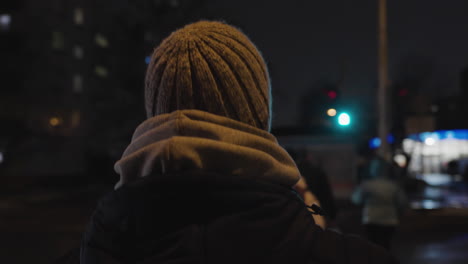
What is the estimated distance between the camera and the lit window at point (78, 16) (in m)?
36.9

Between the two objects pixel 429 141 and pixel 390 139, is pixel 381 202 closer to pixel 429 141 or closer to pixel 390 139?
pixel 390 139

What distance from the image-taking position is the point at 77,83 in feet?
120

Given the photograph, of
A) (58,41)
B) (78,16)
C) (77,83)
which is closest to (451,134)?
(77,83)

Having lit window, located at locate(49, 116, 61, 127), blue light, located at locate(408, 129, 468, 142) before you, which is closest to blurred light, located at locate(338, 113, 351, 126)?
lit window, located at locate(49, 116, 61, 127)

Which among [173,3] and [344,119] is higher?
[173,3]

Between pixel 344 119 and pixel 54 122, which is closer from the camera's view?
pixel 344 119

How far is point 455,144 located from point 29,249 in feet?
148

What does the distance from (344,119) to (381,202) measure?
7.31 meters

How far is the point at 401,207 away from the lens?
18.1 ft

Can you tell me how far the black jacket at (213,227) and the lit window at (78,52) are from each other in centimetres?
3868

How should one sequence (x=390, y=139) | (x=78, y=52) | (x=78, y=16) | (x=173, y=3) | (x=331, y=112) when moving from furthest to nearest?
(x=78, y=16) → (x=78, y=52) → (x=173, y=3) → (x=390, y=139) → (x=331, y=112)

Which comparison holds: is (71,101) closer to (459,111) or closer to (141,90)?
(141,90)

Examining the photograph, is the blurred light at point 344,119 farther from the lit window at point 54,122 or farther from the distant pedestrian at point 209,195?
the lit window at point 54,122

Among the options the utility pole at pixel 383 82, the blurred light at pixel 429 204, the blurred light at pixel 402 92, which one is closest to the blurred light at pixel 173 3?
the utility pole at pixel 383 82
